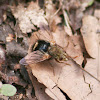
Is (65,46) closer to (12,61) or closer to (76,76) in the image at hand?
(76,76)

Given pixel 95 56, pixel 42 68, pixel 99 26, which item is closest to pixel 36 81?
pixel 42 68

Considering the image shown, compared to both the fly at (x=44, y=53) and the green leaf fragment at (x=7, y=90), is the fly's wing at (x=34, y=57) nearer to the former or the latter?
the fly at (x=44, y=53)

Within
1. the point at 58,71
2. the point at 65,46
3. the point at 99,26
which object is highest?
the point at 99,26

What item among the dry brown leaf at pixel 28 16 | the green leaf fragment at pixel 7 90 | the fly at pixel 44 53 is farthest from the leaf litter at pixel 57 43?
the green leaf fragment at pixel 7 90

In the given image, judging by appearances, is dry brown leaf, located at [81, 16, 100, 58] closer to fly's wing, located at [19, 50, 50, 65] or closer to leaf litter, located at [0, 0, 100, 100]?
leaf litter, located at [0, 0, 100, 100]

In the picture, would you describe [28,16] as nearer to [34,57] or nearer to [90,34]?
[34,57]

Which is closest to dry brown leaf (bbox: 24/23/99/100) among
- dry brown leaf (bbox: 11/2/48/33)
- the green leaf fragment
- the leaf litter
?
the leaf litter
